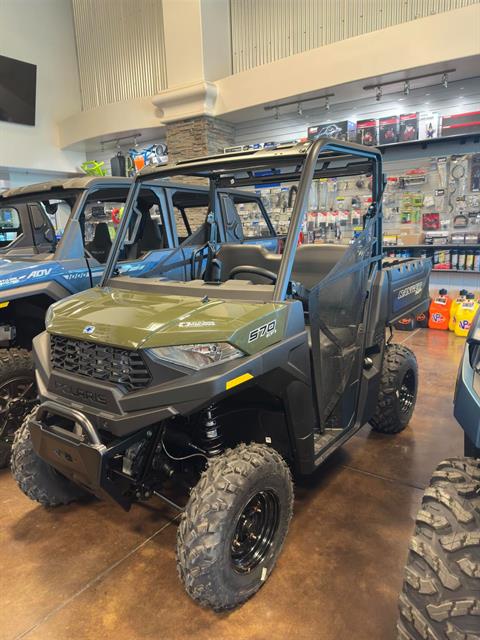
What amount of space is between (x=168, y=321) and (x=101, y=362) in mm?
342

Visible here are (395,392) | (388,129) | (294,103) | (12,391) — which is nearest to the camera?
(12,391)

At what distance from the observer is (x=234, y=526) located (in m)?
1.83

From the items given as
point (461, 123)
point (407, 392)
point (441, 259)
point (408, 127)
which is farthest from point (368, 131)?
point (407, 392)

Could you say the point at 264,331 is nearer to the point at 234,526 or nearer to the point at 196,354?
the point at 196,354

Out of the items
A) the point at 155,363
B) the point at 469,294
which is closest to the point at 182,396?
the point at 155,363

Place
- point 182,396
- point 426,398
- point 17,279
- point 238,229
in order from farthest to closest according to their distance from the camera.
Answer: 1. point 238,229
2. point 426,398
3. point 17,279
4. point 182,396

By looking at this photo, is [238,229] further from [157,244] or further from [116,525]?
[116,525]

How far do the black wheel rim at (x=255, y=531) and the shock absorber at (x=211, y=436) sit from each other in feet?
0.91

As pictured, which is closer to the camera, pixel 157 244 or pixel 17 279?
A: pixel 17 279

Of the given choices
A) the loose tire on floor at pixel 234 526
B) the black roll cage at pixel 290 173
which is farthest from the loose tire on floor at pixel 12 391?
the loose tire on floor at pixel 234 526

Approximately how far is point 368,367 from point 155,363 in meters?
1.67

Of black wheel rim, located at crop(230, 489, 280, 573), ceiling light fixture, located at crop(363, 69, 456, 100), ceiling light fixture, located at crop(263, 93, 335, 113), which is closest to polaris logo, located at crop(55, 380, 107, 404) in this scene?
black wheel rim, located at crop(230, 489, 280, 573)

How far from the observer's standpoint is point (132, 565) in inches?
87.9

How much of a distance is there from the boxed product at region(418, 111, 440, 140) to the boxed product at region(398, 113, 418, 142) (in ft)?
0.34
